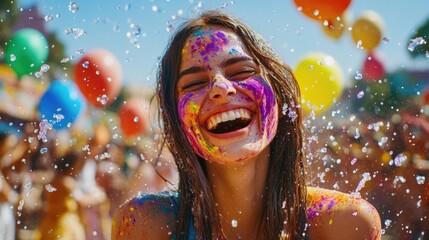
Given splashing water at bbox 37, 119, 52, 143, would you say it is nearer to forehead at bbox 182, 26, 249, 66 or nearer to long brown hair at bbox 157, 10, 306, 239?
long brown hair at bbox 157, 10, 306, 239

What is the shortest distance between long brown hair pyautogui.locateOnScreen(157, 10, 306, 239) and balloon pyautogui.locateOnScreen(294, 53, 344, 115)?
5.83 ft

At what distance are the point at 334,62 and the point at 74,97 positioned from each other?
179cm

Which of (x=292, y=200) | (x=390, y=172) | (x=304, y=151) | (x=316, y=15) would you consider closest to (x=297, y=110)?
(x=304, y=151)

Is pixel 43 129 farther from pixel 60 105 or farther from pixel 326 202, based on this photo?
pixel 326 202

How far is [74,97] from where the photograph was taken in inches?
173

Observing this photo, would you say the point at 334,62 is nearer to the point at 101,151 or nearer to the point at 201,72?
the point at 101,151

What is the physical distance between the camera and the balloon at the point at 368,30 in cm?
522

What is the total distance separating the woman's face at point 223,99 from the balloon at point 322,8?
2.01 m

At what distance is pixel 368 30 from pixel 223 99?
130 inches

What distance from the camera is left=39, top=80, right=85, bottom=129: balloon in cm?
428

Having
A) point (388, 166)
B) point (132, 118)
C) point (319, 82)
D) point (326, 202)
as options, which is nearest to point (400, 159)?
point (388, 166)

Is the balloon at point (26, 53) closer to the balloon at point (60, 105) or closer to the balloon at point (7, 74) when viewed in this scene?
the balloon at point (7, 74)

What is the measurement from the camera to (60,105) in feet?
14.1

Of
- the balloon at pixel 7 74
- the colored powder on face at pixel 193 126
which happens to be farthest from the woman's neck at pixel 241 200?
the balloon at pixel 7 74
